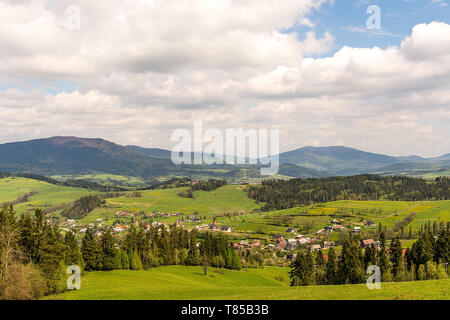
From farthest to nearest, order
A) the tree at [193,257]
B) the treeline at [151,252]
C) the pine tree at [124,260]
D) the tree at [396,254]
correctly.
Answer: the tree at [193,257], the pine tree at [124,260], the treeline at [151,252], the tree at [396,254]

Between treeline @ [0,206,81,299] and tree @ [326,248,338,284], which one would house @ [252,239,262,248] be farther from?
treeline @ [0,206,81,299]

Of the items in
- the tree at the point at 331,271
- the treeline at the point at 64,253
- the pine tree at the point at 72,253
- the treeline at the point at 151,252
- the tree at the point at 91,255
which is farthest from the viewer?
the tree at the point at 331,271

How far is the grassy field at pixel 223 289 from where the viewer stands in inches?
1310

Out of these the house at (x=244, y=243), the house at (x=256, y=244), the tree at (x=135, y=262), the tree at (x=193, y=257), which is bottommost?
the house at (x=256, y=244)

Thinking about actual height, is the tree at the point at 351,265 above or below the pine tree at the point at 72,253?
below

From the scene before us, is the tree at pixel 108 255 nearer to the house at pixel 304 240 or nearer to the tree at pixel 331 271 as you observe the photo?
the tree at pixel 331 271

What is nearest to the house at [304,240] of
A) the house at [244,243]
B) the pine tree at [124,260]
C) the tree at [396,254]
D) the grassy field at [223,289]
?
the house at [244,243]
